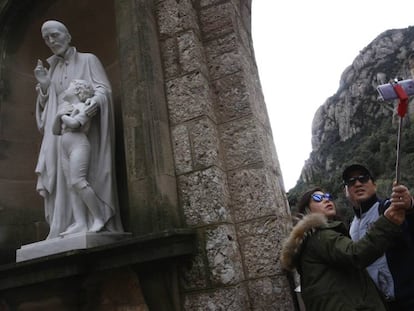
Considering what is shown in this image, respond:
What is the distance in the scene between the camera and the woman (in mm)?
1604

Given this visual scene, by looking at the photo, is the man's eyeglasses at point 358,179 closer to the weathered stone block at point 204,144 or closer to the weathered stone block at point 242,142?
the weathered stone block at point 242,142

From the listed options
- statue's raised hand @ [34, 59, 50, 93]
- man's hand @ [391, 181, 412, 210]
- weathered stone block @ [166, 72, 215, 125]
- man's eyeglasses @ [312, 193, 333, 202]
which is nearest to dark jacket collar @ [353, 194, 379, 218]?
man's eyeglasses @ [312, 193, 333, 202]

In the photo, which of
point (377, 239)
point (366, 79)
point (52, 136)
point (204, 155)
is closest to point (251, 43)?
point (204, 155)

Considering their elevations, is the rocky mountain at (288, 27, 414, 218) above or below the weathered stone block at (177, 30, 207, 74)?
above

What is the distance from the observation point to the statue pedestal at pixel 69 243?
8.95 ft

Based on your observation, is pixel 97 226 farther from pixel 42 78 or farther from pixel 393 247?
pixel 393 247

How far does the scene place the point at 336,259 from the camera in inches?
67.3

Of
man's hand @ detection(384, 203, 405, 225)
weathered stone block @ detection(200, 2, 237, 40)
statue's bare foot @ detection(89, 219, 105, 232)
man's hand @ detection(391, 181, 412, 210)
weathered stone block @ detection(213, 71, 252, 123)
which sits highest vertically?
weathered stone block @ detection(200, 2, 237, 40)

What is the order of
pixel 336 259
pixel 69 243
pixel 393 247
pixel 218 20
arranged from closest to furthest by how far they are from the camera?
pixel 336 259 < pixel 393 247 < pixel 69 243 < pixel 218 20

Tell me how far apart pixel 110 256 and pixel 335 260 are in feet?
5.08

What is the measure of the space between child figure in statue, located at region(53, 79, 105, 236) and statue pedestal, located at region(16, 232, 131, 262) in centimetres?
8

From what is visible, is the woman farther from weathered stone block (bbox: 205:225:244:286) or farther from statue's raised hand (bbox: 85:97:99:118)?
statue's raised hand (bbox: 85:97:99:118)

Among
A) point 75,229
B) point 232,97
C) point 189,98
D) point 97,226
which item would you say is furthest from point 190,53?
point 75,229

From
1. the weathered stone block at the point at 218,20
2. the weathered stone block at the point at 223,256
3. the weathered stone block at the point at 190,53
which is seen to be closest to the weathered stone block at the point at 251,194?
the weathered stone block at the point at 223,256
